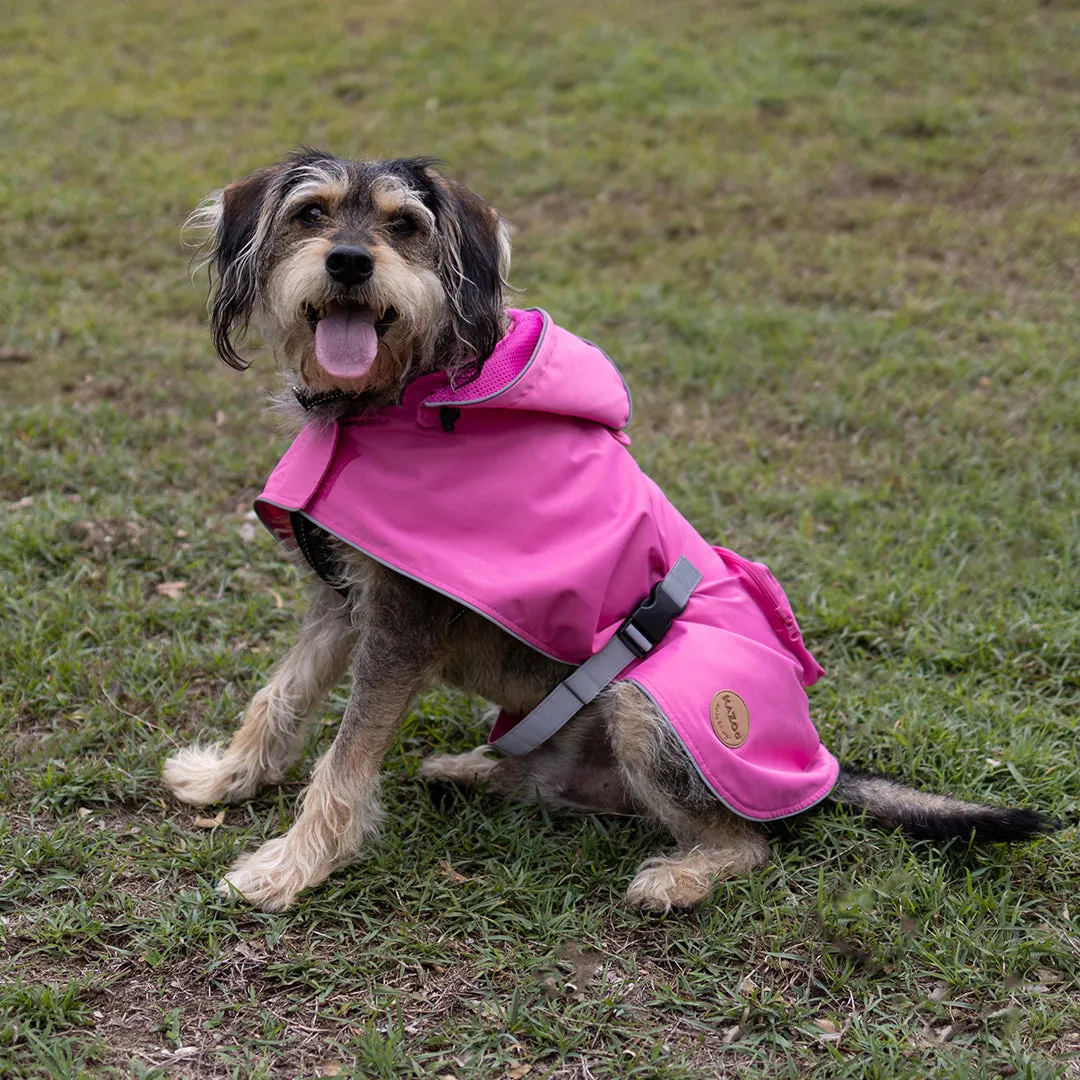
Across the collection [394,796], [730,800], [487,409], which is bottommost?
[394,796]

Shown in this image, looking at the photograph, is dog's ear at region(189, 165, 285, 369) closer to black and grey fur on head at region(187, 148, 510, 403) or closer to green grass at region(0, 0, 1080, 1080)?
black and grey fur on head at region(187, 148, 510, 403)

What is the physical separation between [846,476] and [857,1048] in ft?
11.7

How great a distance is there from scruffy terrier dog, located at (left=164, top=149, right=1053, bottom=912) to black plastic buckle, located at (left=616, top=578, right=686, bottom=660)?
0.13m

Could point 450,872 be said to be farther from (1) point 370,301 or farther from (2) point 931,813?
(1) point 370,301

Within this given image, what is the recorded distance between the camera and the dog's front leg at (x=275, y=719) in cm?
361

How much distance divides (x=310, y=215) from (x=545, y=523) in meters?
1.14

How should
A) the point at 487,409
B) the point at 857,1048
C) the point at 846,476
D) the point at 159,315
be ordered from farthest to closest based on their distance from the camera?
the point at 159,315, the point at 846,476, the point at 487,409, the point at 857,1048

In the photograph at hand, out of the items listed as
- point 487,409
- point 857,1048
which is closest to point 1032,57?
point 487,409

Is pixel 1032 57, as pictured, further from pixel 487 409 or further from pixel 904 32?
pixel 487 409

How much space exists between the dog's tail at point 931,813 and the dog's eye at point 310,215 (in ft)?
7.97

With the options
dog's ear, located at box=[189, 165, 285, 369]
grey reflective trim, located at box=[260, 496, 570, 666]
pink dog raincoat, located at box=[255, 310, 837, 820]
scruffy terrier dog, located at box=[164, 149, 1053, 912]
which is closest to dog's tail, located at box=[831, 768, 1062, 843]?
scruffy terrier dog, located at box=[164, 149, 1053, 912]

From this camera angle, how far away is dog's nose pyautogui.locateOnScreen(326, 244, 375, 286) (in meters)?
2.91

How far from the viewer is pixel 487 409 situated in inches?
124

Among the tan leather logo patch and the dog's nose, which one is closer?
the dog's nose
